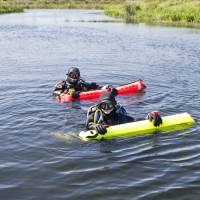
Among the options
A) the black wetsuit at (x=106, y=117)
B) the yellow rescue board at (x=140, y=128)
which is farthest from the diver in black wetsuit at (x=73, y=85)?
the yellow rescue board at (x=140, y=128)

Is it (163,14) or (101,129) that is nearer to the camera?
(101,129)

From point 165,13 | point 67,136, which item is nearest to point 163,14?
point 165,13

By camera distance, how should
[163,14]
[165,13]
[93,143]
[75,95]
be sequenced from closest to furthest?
[93,143] < [75,95] < [163,14] < [165,13]

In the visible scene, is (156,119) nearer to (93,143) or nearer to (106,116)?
(106,116)

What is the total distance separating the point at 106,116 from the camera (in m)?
10.1

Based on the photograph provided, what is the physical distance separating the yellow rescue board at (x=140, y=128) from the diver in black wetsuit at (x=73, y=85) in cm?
390

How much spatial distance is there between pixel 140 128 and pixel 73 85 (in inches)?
184

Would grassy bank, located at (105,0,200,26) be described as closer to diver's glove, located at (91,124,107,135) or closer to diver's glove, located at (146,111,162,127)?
diver's glove, located at (146,111,162,127)

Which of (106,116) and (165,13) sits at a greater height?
(165,13)

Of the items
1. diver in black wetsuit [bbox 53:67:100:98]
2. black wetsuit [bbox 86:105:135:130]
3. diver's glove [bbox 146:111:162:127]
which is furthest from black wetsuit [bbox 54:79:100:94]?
diver's glove [bbox 146:111:162:127]

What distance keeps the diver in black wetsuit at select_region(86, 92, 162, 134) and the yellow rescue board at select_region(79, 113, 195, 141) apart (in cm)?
16

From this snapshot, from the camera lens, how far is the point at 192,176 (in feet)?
26.1

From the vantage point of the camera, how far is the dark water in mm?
7559

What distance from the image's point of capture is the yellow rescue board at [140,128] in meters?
9.54
